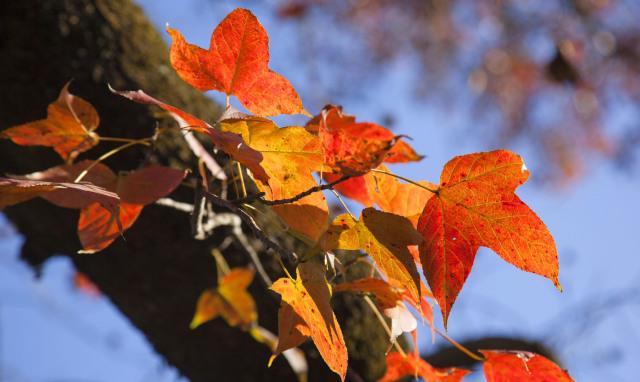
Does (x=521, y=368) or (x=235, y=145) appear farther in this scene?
(x=521, y=368)

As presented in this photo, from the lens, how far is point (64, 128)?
2.21 feet

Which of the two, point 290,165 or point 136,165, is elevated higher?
point 136,165

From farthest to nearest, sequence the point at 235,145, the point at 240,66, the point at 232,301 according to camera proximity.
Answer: the point at 232,301, the point at 240,66, the point at 235,145

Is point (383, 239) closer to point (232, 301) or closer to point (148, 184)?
point (148, 184)

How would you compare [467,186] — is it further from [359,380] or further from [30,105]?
[30,105]

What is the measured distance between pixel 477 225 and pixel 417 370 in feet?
0.82

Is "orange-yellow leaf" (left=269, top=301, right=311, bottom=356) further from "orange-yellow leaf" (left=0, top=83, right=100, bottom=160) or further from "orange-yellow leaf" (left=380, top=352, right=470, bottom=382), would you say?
"orange-yellow leaf" (left=0, top=83, right=100, bottom=160)

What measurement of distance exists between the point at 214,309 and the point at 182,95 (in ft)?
1.28

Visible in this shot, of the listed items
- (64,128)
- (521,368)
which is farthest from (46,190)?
(521,368)

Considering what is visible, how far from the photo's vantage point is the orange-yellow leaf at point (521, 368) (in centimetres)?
59


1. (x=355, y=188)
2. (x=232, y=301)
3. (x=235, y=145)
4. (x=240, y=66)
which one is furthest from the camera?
(x=232, y=301)

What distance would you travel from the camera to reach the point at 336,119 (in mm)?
522

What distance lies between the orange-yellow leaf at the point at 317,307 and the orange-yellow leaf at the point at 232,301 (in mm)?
377

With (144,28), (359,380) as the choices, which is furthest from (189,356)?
(144,28)
